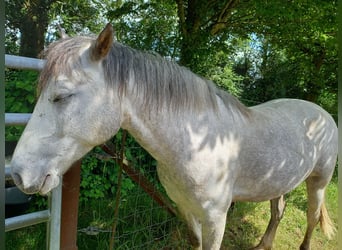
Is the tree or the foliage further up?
the tree

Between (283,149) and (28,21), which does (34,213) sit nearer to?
(283,149)

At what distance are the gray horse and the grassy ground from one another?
2.54 ft

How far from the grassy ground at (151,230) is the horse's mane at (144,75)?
1.32 meters

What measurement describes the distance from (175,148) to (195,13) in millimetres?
3227

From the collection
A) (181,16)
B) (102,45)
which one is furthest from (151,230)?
(181,16)

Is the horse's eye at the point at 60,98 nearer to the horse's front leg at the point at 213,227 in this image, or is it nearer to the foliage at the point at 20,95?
the foliage at the point at 20,95

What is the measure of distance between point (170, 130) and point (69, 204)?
2.44 feet

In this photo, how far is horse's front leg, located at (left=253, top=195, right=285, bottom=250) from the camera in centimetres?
337

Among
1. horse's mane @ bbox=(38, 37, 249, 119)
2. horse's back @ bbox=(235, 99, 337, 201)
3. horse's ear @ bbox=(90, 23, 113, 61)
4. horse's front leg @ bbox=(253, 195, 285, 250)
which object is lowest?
horse's front leg @ bbox=(253, 195, 285, 250)

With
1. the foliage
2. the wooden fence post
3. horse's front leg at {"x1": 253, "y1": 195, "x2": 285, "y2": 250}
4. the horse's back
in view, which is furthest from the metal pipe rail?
horse's front leg at {"x1": 253, "y1": 195, "x2": 285, "y2": 250}

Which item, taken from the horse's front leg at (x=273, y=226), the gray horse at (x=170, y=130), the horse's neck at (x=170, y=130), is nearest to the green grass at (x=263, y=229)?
the horse's front leg at (x=273, y=226)

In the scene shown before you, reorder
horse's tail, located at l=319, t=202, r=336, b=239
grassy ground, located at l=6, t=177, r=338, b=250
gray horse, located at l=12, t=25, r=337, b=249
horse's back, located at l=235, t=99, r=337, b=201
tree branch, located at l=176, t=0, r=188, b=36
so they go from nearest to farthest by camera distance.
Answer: gray horse, located at l=12, t=25, r=337, b=249 → horse's back, located at l=235, t=99, r=337, b=201 → grassy ground, located at l=6, t=177, r=338, b=250 → horse's tail, located at l=319, t=202, r=336, b=239 → tree branch, located at l=176, t=0, r=188, b=36

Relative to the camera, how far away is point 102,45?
1.61 meters

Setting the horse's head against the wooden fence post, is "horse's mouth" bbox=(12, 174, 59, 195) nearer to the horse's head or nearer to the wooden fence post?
the horse's head
